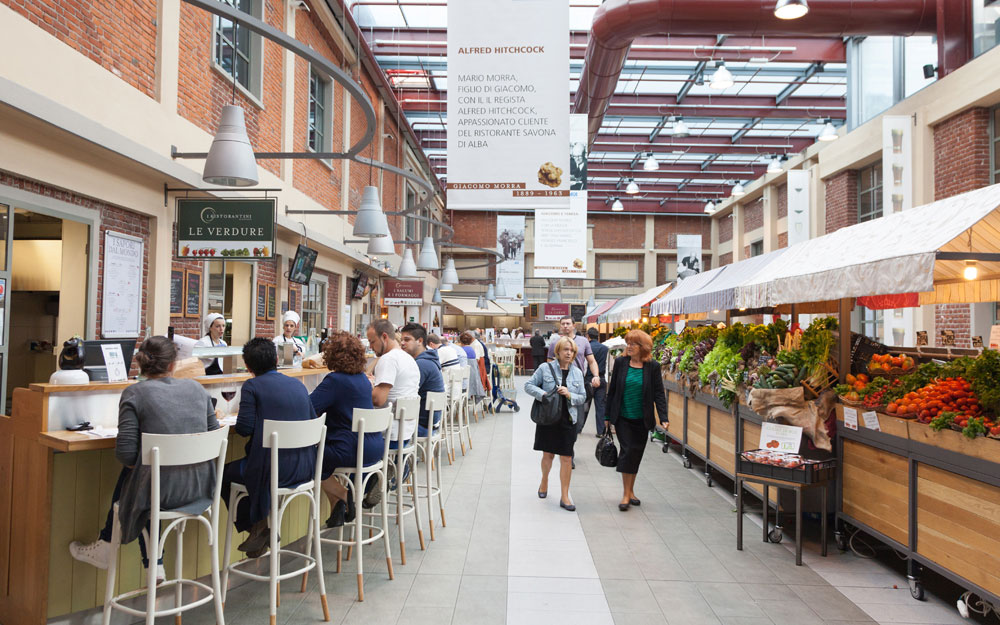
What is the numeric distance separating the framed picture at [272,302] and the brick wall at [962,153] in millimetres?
9819

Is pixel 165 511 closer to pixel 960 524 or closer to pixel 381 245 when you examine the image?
pixel 960 524

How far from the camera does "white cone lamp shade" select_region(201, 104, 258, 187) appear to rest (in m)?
4.60

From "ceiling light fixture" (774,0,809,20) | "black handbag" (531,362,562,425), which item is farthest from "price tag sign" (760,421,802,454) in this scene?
"ceiling light fixture" (774,0,809,20)

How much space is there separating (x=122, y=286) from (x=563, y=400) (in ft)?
12.8

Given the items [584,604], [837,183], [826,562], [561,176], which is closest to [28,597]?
Answer: [584,604]

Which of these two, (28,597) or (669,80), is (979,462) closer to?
(28,597)

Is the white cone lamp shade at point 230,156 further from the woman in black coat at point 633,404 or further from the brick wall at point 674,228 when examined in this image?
the brick wall at point 674,228

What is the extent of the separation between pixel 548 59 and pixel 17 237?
16.2 feet

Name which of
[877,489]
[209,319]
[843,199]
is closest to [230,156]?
[209,319]

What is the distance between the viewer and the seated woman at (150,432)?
109 inches

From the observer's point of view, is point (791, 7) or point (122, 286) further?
point (791, 7)

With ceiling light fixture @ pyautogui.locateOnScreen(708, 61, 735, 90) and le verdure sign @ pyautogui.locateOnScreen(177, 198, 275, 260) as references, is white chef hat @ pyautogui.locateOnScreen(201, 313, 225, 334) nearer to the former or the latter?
le verdure sign @ pyautogui.locateOnScreen(177, 198, 275, 260)

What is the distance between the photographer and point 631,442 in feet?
18.2

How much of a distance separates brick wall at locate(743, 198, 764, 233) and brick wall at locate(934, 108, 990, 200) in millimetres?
10667
